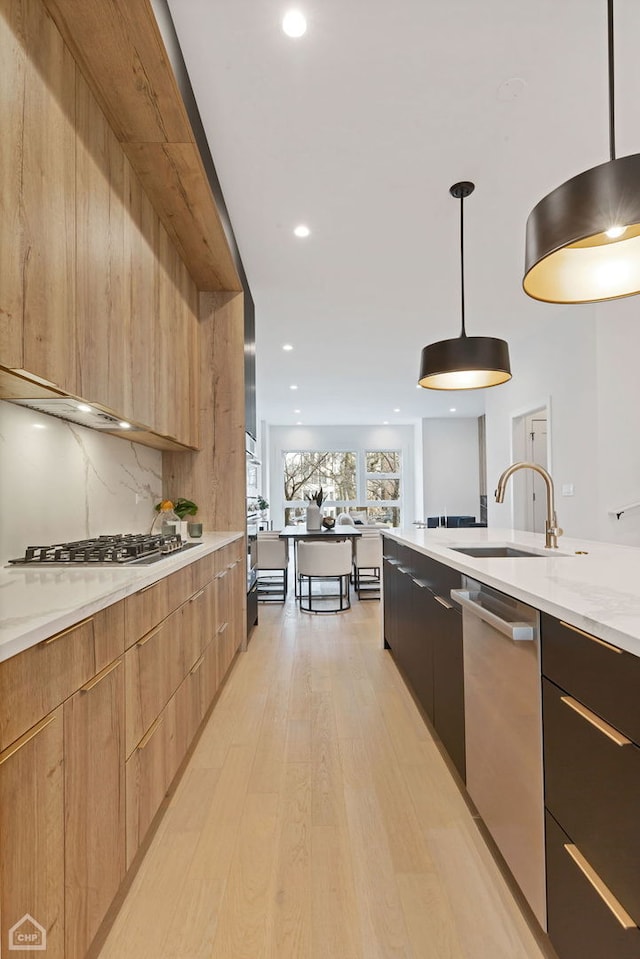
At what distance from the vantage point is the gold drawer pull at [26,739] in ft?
2.86

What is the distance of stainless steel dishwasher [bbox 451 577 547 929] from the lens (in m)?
1.19

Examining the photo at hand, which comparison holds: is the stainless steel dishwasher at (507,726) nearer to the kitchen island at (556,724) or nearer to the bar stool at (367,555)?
the kitchen island at (556,724)

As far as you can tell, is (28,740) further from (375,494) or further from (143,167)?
(375,494)

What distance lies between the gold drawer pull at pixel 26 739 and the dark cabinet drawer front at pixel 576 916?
3.51 feet

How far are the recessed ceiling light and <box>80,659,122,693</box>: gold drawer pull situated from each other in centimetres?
228

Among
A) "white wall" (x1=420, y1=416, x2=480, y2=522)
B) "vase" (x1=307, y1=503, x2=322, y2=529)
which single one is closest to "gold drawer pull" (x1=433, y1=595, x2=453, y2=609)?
"vase" (x1=307, y1=503, x2=322, y2=529)

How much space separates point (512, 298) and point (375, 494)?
7612mm

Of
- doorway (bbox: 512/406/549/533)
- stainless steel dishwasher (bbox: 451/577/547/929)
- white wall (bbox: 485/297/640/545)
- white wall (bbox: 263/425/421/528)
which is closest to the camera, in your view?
stainless steel dishwasher (bbox: 451/577/547/929)

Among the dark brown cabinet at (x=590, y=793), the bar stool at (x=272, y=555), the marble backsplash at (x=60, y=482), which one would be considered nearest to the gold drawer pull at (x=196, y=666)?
the marble backsplash at (x=60, y=482)

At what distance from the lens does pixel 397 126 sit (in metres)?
2.46

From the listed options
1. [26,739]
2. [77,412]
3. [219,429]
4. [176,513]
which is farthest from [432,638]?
[219,429]

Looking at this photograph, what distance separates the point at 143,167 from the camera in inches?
90.5

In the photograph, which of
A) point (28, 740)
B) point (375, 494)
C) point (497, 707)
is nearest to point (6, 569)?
point (28, 740)

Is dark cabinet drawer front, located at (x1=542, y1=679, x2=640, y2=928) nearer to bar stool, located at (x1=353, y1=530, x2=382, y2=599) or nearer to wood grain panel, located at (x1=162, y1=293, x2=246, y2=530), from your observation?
wood grain panel, located at (x1=162, y1=293, x2=246, y2=530)
